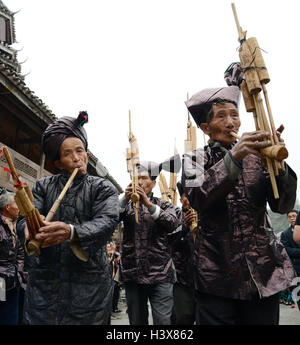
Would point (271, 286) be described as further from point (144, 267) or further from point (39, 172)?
point (39, 172)

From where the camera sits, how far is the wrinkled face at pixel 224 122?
1.96 m

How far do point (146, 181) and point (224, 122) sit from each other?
7.99 feet

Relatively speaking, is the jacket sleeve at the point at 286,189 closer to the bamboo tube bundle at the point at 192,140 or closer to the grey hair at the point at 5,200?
the bamboo tube bundle at the point at 192,140

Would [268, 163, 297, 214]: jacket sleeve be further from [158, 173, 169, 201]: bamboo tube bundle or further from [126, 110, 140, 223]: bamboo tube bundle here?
[158, 173, 169, 201]: bamboo tube bundle

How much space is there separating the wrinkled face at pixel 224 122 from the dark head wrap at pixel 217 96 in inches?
1.8

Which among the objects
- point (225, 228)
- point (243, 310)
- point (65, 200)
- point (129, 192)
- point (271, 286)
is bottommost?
point (243, 310)

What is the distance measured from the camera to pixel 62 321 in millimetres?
2051

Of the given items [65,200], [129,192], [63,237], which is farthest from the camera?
[129,192]

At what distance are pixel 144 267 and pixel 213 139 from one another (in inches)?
77.0

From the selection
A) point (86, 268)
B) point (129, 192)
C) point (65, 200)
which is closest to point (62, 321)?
point (86, 268)

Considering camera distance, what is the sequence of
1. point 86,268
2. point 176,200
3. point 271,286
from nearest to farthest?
point 271,286
point 86,268
point 176,200

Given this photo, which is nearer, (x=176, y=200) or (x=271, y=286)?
(x=271, y=286)

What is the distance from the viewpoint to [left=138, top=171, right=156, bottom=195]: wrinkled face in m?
4.28

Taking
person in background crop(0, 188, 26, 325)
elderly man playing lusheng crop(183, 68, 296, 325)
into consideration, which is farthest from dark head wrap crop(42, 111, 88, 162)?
person in background crop(0, 188, 26, 325)
